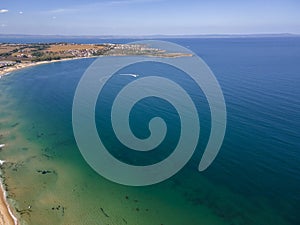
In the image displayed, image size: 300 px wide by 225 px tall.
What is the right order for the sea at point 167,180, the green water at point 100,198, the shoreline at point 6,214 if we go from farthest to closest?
1. the sea at point 167,180
2. the green water at point 100,198
3. the shoreline at point 6,214

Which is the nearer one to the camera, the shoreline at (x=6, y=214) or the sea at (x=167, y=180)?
the shoreline at (x=6, y=214)

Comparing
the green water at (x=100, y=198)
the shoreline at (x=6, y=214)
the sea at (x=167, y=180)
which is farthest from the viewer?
the sea at (x=167, y=180)

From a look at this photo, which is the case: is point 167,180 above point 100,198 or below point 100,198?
above

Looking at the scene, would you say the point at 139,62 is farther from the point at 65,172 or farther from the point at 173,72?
the point at 65,172

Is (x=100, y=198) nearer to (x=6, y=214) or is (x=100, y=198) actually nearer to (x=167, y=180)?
(x=167, y=180)

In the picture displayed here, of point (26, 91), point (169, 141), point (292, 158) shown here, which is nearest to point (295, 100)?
point (292, 158)

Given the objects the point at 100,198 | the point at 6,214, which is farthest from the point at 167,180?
the point at 6,214

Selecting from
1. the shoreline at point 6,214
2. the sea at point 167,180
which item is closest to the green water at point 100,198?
the sea at point 167,180

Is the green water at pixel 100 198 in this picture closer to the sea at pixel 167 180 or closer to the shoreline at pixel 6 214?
the sea at pixel 167 180

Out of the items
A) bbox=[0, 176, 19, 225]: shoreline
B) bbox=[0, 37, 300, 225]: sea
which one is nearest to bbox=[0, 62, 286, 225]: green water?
bbox=[0, 37, 300, 225]: sea
